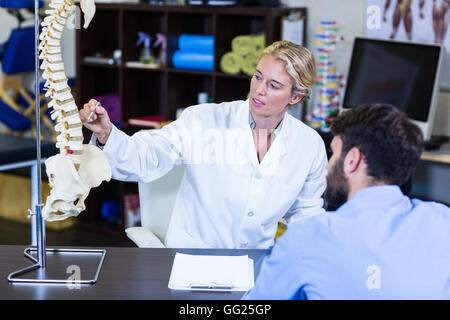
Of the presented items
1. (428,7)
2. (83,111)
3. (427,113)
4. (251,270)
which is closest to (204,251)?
(251,270)

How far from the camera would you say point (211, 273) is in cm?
162

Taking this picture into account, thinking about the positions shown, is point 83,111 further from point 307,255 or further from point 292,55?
point 307,255

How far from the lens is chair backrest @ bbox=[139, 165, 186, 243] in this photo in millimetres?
2203

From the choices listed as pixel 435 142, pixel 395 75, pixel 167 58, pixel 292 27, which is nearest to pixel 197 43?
pixel 167 58

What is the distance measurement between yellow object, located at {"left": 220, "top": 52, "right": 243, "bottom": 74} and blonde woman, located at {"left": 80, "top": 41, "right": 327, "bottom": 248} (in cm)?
144

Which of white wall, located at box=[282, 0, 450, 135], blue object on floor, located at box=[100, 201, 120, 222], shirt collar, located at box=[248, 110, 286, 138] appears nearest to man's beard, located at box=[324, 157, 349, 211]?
shirt collar, located at box=[248, 110, 286, 138]

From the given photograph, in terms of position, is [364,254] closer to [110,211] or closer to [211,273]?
[211,273]

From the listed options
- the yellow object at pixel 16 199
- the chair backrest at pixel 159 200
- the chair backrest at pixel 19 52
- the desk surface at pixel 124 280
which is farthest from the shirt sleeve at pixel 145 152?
the chair backrest at pixel 19 52

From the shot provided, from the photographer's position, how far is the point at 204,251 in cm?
179

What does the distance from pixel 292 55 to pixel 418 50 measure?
55.4 inches

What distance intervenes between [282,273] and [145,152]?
2.74 ft

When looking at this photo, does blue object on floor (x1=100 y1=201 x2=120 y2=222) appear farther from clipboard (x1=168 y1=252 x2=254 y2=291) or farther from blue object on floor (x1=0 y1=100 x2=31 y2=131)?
clipboard (x1=168 y1=252 x2=254 y2=291)

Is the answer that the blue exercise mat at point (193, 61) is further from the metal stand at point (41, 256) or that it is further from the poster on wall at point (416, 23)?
the metal stand at point (41, 256)

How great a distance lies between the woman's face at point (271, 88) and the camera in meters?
1.91
